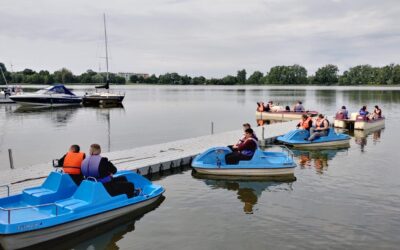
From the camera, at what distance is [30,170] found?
13375 mm

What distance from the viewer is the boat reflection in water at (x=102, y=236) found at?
28.6 ft

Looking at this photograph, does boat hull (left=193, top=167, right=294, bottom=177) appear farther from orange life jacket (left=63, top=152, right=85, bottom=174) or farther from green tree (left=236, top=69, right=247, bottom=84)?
green tree (left=236, top=69, right=247, bottom=84)

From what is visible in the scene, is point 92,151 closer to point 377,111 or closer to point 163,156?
point 163,156

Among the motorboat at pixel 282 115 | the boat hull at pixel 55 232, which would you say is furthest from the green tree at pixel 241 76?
the boat hull at pixel 55 232

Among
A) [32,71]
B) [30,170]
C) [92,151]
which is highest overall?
[32,71]

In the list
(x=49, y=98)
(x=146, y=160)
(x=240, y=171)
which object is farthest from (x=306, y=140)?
(x=49, y=98)

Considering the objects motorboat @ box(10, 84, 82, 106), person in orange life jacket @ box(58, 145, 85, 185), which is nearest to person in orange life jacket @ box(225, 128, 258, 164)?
person in orange life jacket @ box(58, 145, 85, 185)

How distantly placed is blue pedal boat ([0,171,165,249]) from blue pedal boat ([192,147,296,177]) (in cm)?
401

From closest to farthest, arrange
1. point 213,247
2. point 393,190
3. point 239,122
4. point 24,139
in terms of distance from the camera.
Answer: point 213,247 < point 393,190 < point 24,139 < point 239,122

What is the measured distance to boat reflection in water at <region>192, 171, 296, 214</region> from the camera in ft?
41.1

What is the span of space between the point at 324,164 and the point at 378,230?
756 centimetres

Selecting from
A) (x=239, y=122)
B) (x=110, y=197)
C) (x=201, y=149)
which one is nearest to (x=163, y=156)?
(x=201, y=149)

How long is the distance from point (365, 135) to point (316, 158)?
948cm

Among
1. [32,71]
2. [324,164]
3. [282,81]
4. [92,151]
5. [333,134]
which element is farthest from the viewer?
[282,81]
